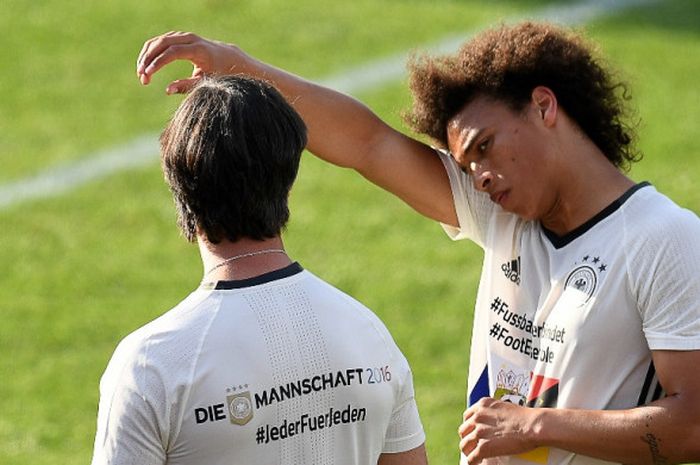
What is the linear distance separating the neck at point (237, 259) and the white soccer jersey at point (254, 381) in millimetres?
23

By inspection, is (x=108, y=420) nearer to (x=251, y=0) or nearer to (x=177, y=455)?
(x=177, y=455)

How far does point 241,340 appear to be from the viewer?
2.82 meters

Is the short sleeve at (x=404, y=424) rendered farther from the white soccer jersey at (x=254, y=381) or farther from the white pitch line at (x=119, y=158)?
the white pitch line at (x=119, y=158)

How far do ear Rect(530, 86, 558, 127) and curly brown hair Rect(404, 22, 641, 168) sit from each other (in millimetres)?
20

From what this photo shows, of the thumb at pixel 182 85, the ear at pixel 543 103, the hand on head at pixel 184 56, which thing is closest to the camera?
the thumb at pixel 182 85

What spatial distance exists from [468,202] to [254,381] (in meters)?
1.25

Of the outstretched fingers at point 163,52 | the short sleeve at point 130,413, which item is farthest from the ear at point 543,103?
the short sleeve at point 130,413

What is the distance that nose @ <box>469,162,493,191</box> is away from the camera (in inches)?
147

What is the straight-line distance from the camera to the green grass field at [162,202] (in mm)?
7094

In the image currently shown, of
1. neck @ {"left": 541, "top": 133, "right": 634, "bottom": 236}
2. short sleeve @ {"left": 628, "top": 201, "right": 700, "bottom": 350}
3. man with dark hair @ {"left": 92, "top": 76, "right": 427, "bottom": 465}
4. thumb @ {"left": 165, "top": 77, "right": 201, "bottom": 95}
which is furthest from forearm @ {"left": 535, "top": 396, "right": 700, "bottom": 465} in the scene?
thumb @ {"left": 165, "top": 77, "right": 201, "bottom": 95}

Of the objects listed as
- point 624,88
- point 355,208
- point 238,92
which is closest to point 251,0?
point 355,208

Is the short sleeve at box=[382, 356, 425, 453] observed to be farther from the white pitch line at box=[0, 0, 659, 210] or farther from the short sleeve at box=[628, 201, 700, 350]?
the white pitch line at box=[0, 0, 659, 210]

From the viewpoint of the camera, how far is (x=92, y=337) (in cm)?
747

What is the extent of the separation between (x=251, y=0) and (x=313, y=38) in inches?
38.5
